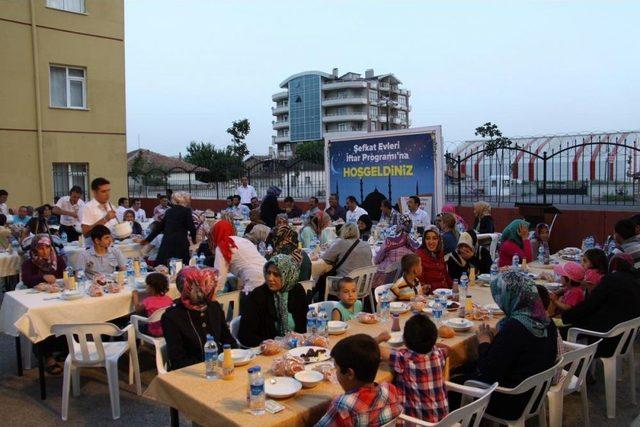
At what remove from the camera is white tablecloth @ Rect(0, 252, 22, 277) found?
7.80m

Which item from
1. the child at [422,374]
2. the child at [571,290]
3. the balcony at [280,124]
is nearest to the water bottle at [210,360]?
the child at [422,374]

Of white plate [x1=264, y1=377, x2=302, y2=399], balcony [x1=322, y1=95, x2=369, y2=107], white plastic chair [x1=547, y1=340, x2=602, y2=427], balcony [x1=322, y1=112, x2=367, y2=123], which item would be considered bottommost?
white plastic chair [x1=547, y1=340, x2=602, y2=427]

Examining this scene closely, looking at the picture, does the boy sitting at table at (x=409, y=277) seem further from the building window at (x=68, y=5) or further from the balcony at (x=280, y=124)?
the balcony at (x=280, y=124)

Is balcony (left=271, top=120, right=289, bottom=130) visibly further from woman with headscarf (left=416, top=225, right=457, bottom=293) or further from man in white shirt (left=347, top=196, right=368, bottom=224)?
woman with headscarf (left=416, top=225, right=457, bottom=293)

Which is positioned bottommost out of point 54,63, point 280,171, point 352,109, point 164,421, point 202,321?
point 164,421

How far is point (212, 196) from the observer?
20016mm

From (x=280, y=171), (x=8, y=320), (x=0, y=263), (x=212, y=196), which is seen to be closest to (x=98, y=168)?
(x=212, y=196)

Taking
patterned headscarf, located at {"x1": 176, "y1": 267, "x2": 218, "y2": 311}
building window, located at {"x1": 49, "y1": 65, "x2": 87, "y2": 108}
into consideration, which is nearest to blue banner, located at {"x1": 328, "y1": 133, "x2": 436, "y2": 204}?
building window, located at {"x1": 49, "y1": 65, "x2": 87, "y2": 108}

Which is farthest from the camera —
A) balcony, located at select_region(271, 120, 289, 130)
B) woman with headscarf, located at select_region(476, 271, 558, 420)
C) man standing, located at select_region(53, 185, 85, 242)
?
balcony, located at select_region(271, 120, 289, 130)

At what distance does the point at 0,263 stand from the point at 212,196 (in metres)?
12.3

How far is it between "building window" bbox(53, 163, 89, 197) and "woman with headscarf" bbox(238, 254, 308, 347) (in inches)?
537

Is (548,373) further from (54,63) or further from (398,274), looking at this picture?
(54,63)

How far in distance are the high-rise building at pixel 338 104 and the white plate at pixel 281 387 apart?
8242cm

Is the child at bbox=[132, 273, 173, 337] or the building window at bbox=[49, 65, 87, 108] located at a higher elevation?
the building window at bbox=[49, 65, 87, 108]
